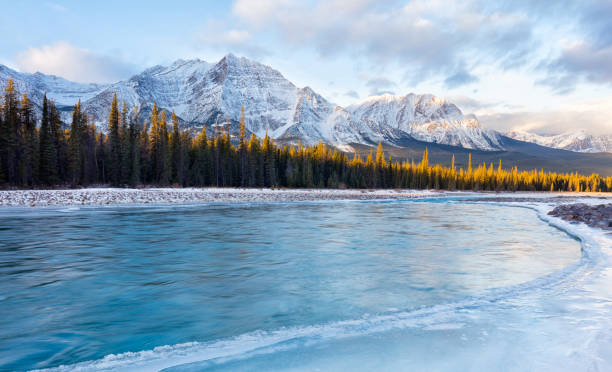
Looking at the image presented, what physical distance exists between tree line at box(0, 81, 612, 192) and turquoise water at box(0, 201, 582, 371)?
39.3 meters

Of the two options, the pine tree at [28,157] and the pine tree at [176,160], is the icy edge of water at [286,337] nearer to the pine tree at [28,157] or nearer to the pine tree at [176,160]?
the pine tree at [28,157]

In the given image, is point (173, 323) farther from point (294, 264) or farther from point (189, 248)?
point (189, 248)

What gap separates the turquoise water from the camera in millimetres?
4578

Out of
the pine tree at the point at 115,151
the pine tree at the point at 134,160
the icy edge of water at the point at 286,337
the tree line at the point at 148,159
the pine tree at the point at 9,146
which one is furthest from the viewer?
the pine tree at the point at 115,151

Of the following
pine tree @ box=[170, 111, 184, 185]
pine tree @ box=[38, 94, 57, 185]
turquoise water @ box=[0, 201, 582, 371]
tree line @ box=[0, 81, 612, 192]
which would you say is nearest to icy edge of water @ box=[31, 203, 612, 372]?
turquoise water @ box=[0, 201, 582, 371]

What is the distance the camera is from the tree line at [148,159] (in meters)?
48.0

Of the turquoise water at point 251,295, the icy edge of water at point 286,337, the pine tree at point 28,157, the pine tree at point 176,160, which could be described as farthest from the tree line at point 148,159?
the icy edge of water at point 286,337

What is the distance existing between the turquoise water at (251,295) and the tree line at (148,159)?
1548 inches

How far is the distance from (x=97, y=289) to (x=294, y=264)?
5.04 metres

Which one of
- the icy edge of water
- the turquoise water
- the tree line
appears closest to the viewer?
the icy edge of water

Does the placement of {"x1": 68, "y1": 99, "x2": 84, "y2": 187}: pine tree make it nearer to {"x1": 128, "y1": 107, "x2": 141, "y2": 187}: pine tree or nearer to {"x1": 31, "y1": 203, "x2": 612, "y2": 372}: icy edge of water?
{"x1": 128, "y1": 107, "x2": 141, "y2": 187}: pine tree

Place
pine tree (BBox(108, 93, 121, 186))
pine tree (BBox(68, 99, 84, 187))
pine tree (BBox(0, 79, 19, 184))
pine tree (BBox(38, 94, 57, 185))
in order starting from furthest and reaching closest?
pine tree (BBox(108, 93, 121, 186))
pine tree (BBox(68, 99, 84, 187))
pine tree (BBox(38, 94, 57, 185))
pine tree (BBox(0, 79, 19, 184))

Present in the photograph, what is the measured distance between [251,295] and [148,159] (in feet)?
212

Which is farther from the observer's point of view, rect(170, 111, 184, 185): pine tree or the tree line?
rect(170, 111, 184, 185): pine tree
